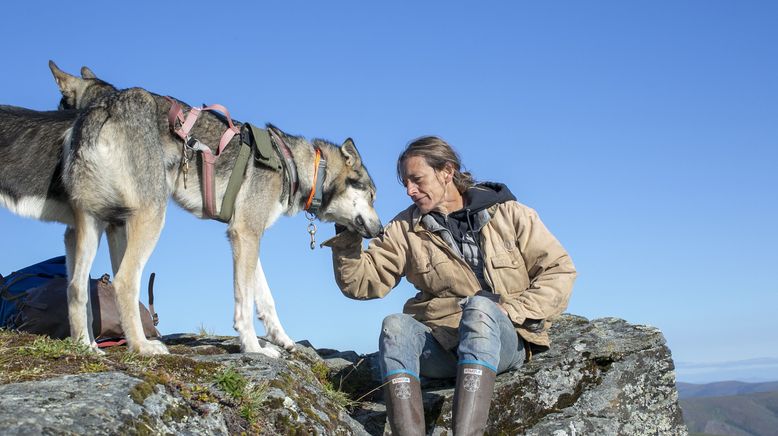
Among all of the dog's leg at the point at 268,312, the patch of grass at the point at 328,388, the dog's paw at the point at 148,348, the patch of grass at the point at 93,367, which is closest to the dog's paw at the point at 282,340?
the dog's leg at the point at 268,312

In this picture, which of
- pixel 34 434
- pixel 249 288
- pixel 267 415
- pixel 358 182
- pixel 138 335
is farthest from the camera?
pixel 358 182

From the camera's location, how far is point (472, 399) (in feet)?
16.8

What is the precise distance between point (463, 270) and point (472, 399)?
1.19 metres

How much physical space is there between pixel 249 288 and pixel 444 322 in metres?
1.96

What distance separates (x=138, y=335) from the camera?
600 centimetres

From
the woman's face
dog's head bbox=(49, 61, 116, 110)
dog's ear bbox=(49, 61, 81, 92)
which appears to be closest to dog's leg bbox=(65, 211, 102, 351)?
the woman's face

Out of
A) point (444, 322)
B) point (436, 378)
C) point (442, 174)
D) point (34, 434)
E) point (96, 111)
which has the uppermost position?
point (96, 111)

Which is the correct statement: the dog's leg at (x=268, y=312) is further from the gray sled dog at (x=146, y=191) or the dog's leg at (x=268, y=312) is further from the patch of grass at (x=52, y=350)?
the patch of grass at (x=52, y=350)

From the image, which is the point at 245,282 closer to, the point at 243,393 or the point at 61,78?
the point at 243,393

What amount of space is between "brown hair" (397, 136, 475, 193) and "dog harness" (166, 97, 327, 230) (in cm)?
159

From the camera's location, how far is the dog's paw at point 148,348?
5.89m

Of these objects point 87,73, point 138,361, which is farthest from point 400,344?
point 87,73

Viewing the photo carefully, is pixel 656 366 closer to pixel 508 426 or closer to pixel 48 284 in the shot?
pixel 508 426

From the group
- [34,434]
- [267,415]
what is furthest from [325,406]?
[34,434]
